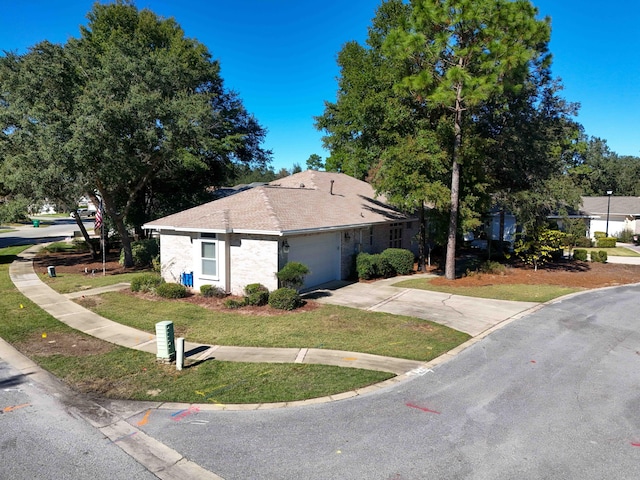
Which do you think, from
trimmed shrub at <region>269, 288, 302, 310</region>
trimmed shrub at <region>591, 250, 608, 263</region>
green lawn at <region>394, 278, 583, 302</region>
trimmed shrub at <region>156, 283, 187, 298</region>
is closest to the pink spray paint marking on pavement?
trimmed shrub at <region>269, 288, 302, 310</region>

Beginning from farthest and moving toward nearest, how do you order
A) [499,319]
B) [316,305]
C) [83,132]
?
[83,132]
[316,305]
[499,319]

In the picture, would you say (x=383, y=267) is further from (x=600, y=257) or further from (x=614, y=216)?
(x=614, y=216)

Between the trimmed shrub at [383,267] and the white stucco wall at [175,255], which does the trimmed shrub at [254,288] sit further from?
the trimmed shrub at [383,267]

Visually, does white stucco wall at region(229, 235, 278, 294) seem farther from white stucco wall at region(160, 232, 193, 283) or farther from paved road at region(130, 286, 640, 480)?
paved road at region(130, 286, 640, 480)

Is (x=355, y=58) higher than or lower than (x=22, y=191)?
higher

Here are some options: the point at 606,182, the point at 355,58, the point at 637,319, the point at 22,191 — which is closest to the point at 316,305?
the point at 637,319

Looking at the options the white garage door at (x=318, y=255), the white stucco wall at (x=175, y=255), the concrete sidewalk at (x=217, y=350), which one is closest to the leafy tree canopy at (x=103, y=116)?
the white stucco wall at (x=175, y=255)

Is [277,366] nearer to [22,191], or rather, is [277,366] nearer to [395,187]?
[395,187]
